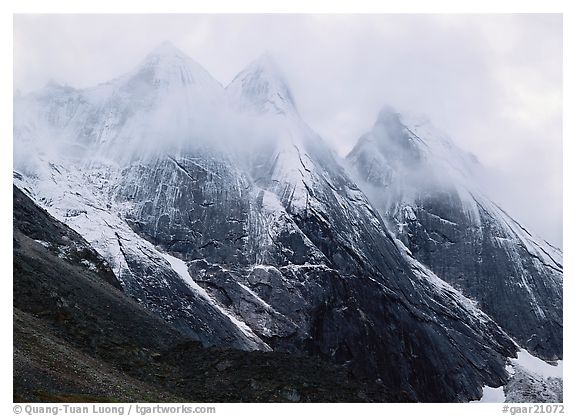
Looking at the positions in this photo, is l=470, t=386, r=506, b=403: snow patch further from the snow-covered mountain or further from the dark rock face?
the dark rock face

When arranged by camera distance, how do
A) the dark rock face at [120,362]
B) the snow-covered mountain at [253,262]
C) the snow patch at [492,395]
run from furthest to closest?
the snow patch at [492,395], the snow-covered mountain at [253,262], the dark rock face at [120,362]

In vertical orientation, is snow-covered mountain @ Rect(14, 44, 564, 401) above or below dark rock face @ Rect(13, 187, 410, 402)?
above

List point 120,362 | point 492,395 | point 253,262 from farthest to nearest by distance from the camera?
point 492,395, point 253,262, point 120,362

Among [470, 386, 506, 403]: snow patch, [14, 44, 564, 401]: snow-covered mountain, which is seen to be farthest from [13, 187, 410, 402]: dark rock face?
[470, 386, 506, 403]: snow patch

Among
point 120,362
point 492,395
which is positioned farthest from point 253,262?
point 120,362

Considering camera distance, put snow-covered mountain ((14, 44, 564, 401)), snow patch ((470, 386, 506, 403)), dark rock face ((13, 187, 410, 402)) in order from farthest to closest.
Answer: snow patch ((470, 386, 506, 403))
snow-covered mountain ((14, 44, 564, 401))
dark rock face ((13, 187, 410, 402))

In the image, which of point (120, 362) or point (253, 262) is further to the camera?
point (253, 262)

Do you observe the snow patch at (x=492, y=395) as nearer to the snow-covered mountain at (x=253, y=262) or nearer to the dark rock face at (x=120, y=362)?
the snow-covered mountain at (x=253, y=262)

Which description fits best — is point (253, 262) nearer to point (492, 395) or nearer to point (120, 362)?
point (492, 395)

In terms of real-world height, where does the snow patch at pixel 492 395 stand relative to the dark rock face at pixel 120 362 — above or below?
above

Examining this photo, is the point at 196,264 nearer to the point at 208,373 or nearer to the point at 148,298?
the point at 148,298

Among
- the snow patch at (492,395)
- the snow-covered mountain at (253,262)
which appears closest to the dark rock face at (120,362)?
the snow-covered mountain at (253,262)
